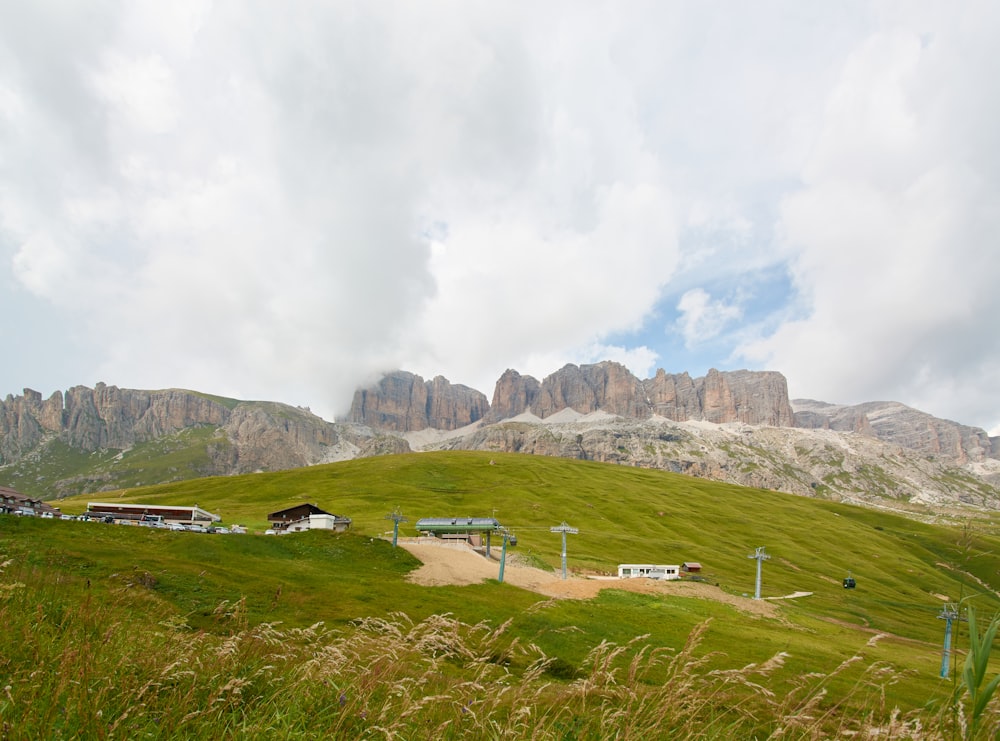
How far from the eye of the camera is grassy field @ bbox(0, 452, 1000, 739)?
485 centimetres

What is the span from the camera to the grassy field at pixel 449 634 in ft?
15.9

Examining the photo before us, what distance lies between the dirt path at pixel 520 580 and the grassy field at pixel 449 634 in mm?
2602

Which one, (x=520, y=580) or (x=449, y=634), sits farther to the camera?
(x=520, y=580)

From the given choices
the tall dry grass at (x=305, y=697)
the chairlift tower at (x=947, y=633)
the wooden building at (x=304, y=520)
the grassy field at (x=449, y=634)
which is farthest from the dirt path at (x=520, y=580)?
the tall dry grass at (x=305, y=697)

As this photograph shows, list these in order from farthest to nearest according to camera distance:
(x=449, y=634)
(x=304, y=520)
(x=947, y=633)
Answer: (x=304, y=520)
(x=947, y=633)
(x=449, y=634)

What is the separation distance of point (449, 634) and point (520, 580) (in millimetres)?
49198

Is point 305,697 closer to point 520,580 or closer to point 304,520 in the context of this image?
point 520,580

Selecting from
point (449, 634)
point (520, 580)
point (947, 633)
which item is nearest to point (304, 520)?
point (520, 580)

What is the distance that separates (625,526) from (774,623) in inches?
3529

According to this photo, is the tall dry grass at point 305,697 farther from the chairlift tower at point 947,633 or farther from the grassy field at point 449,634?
the chairlift tower at point 947,633

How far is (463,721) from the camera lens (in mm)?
5496

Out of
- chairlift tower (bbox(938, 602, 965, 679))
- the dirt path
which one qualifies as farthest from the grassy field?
the dirt path

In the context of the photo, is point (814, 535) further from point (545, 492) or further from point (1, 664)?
point (1, 664)

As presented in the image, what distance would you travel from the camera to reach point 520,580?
52.1 m
